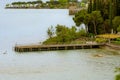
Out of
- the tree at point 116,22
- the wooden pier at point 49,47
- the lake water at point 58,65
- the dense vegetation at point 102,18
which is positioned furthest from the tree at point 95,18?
the lake water at point 58,65

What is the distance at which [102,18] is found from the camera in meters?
80.1

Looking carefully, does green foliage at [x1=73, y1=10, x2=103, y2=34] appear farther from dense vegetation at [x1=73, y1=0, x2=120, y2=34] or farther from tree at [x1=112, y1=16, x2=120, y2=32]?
tree at [x1=112, y1=16, x2=120, y2=32]

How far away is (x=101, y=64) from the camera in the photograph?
191ft

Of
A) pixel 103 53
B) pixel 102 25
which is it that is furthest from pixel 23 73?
pixel 102 25

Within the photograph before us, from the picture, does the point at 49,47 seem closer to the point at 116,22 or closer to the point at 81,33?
the point at 81,33

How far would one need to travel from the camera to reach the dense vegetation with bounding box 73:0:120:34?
7800 centimetres

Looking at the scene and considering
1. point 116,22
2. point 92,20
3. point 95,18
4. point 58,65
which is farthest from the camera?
point 92,20

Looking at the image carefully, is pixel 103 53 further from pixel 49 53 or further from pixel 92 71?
pixel 92 71

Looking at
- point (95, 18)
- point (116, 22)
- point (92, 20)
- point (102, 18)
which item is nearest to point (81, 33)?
point (92, 20)

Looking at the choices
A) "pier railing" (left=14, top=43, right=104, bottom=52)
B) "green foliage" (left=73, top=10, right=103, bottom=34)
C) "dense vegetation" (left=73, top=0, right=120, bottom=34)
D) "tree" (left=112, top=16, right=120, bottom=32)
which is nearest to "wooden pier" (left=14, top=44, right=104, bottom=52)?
"pier railing" (left=14, top=43, right=104, bottom=52)

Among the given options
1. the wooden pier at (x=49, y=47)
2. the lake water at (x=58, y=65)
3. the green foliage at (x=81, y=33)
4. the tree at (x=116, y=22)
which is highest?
the tree at (x=116, y=22)

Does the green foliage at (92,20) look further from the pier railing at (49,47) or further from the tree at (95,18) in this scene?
the pier railing at (49,47)

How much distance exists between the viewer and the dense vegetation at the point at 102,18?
256ft

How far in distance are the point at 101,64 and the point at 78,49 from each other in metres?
13.3
